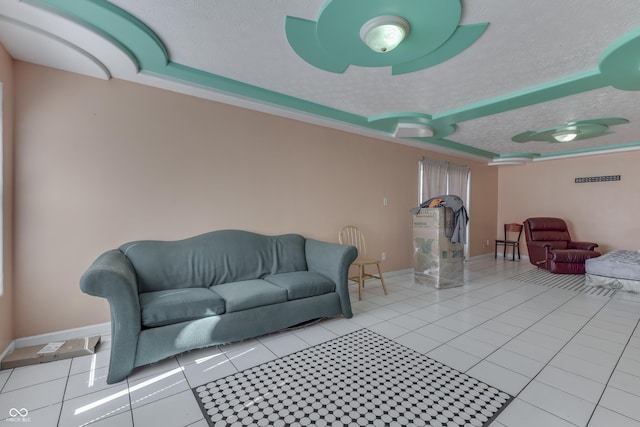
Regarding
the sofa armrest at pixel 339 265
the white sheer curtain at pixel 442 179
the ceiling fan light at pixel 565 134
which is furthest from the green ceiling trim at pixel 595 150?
the sofa armrest at pixel 339 265

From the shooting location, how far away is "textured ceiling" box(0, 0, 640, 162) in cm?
187

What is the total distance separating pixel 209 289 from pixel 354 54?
94.9 inches

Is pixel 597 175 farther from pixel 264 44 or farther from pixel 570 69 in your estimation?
pixel 264 44

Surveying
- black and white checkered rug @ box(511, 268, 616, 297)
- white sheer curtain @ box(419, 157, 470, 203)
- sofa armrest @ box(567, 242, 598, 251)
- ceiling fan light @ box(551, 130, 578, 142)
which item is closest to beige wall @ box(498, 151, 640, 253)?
sofa armrest @ box(567, 242, 598, 251)

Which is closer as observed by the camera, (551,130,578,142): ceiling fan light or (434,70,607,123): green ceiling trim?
(434,70,607,123): green ceiling trim

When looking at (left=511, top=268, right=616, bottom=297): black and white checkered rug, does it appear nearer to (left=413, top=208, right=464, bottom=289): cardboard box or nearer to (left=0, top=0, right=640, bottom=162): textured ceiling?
(left=413, top=208, right=464, bottom=289): cardboard box

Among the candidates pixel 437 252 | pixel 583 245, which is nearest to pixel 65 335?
pixel 437 252

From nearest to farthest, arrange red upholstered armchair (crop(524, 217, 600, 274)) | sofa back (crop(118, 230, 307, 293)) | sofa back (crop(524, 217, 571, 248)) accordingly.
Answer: sofa back (crop(118, 230, 307, 293)), red upholstered armchair (crop(524, 217, 600, 274)), sofa back (crop(524, 217, 571, 248))

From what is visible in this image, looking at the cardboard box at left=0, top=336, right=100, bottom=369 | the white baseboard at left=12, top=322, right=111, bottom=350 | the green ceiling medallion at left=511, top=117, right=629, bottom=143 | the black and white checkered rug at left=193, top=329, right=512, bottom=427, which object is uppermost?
the green ceiling medallion at left=511, top=117, right=629, bottom=143

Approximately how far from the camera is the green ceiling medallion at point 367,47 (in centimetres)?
184

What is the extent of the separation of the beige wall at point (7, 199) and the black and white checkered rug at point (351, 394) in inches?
64.7

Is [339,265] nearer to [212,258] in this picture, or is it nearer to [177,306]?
[212,258]

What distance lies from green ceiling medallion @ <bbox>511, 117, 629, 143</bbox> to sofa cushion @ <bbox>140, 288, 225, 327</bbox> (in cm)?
511

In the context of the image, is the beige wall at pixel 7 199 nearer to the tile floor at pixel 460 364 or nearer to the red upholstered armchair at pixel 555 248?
the tile floor at pixel 460 364
